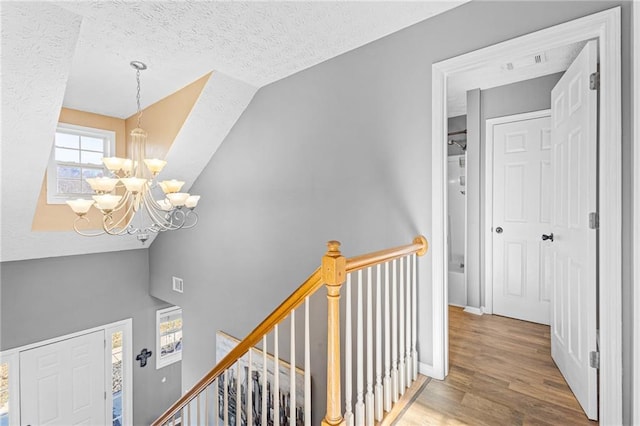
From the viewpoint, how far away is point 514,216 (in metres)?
3.20

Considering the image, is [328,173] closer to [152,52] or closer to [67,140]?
[152,52]

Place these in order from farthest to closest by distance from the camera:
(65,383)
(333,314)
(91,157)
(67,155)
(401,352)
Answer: (65,383)
(91,157)
(67,155)
(401,352)
(333,314)

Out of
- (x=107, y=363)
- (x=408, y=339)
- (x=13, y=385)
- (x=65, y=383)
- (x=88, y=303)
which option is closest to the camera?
(x=408, y=339)

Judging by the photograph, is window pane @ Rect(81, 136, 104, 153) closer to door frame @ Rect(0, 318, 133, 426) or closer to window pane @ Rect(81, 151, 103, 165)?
window pane @ Rect(81, 151, 103, 165)

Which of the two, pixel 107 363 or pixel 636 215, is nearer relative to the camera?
pixel 636 215

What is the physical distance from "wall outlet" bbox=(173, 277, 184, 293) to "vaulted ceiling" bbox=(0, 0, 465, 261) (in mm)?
1804

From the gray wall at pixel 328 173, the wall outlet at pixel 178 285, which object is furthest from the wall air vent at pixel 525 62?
the wall outlet at pixel 178 285

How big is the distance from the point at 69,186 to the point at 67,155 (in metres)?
0.39

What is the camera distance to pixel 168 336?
18.7 ft

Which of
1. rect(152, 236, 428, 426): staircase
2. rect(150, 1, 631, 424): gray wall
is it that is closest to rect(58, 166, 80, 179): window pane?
rect(150, 1, 631, 424): gray wall

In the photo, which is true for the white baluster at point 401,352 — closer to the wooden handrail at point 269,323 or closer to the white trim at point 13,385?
the wooden handrail at point 269,323

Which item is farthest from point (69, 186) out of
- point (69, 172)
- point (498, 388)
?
point (498, 388)

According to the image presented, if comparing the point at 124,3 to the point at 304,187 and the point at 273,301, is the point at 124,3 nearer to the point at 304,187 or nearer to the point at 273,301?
the point at 304,187

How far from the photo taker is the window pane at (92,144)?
4047 millimetres
